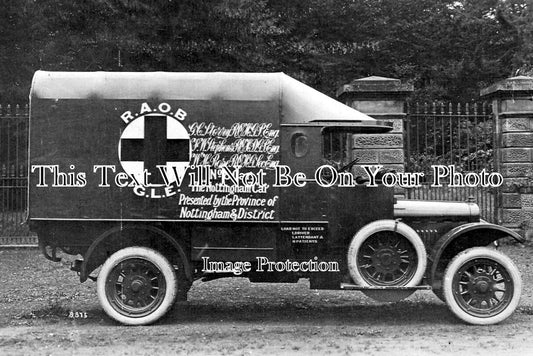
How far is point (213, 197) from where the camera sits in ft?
23.3

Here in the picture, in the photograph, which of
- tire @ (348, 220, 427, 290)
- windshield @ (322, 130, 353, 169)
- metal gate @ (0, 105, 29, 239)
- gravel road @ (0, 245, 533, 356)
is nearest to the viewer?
gravel road @ (0, 245, 533, 356)

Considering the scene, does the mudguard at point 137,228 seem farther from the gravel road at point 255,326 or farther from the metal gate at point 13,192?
the metal gate at point 13,192

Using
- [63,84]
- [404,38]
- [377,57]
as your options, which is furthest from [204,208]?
[404,38]

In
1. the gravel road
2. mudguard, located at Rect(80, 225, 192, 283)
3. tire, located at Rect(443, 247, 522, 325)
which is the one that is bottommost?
the gravel road

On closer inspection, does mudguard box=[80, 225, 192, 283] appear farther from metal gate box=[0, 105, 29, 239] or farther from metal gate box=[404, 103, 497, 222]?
metal gate box=[0, 105, 29, 239]

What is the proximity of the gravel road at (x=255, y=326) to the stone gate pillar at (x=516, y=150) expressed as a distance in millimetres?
3354

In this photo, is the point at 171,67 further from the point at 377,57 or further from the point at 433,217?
the point at 433,217

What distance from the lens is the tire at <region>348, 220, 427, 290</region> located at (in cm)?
709

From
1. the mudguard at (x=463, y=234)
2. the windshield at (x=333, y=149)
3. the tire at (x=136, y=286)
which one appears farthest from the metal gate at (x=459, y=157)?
the tire at (x=136, y=286)

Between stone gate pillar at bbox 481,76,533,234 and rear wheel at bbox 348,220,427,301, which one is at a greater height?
stone gate pillar at bbox 481,76,533,234

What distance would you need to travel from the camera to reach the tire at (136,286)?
7145mm

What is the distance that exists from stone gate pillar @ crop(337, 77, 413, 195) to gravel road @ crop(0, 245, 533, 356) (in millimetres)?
3461

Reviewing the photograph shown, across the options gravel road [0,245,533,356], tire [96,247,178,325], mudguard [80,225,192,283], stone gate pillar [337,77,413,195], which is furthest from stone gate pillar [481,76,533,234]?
tire [96,247,178,325]

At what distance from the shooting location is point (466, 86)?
24094mm
